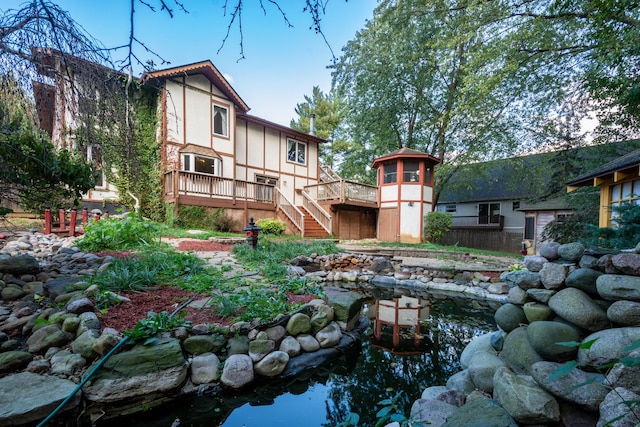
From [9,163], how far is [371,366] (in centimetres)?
412

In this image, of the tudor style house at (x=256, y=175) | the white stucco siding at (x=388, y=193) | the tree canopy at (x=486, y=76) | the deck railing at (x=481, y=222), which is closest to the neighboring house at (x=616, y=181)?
the tree canopy at (x=486, y=76)

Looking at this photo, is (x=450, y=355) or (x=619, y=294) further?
(x=450, y=355)

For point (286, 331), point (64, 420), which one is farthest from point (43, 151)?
point (286, 331)

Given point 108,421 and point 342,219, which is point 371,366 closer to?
point 108,421

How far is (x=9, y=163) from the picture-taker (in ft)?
8.40

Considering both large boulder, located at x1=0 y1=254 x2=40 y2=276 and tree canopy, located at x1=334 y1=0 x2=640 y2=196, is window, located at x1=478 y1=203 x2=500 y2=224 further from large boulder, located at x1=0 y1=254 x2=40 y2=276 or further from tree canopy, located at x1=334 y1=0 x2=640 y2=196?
large boulder, located at x1=0 y1=254 x2=40 y2=276

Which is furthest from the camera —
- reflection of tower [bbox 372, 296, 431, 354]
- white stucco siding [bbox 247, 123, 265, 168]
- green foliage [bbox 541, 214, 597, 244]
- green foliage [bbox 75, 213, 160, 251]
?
white stucco siding [bbox 247, 123, 265, 168]

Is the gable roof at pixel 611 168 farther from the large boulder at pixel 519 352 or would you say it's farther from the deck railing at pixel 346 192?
the deck railing at pixel 346 192

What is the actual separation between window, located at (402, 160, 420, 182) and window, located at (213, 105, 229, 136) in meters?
8.46

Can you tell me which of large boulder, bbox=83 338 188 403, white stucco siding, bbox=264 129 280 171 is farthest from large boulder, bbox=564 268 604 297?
white stucco siding, bbox=264 129 280 171

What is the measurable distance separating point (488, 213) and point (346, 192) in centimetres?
1188

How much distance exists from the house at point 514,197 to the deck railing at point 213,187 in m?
10.4

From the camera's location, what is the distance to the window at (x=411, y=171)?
43.2 ft

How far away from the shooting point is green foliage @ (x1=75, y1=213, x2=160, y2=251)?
544cm
